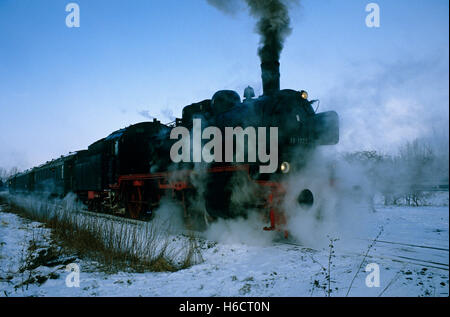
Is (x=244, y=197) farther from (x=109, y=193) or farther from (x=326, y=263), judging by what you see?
(x=109, y=193)

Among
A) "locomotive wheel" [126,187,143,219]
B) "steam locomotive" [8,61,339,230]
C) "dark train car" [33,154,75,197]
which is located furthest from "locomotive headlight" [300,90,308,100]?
"dark train car" [33,154,75,197]

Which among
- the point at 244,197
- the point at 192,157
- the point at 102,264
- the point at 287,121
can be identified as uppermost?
the point at 287,121

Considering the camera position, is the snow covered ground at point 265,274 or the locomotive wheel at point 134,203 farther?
the locomotive wheel at point 134,203

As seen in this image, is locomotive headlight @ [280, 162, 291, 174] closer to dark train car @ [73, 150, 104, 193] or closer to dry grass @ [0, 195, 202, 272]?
dry grass @ [0, 195, 202, 272]

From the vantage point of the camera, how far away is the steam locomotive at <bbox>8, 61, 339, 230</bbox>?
6230 millimetres

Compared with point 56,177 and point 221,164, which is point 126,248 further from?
point 56,177

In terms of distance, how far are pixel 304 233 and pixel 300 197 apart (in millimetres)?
922

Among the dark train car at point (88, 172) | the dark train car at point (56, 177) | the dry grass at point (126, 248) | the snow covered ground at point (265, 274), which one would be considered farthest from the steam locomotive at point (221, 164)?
the dark train car at point (56, 177)

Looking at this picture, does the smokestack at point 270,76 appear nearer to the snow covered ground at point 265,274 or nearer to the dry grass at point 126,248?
the snow covered ground at point 265,274

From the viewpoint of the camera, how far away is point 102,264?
Result: 4.93m

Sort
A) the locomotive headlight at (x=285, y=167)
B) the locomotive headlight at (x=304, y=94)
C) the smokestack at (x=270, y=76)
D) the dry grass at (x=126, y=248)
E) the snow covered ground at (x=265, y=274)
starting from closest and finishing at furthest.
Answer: the snow covered ground at (x=265, y=274), the dry grass at (x=126, y=248), the locomotive headlight at (x=285, y=167), the locomotive headlight at (x=304, y=94), the smokestack at (x=270, y=76)

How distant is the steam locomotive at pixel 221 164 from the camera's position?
20.4 feet
